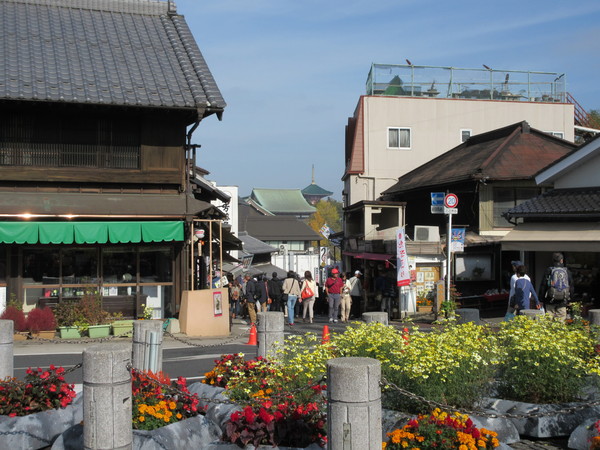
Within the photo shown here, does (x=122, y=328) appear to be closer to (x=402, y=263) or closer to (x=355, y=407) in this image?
(x=402, y=263)

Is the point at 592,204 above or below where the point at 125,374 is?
above

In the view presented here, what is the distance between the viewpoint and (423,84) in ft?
133

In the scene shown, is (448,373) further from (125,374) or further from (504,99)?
(504,99)

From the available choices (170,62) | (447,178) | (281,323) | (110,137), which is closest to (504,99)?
(447,178)

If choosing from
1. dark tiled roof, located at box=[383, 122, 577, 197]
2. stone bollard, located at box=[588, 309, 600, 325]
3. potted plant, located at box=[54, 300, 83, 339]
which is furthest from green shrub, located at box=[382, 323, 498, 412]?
dark tiled roof, located at box=[383, 122, 577, 197]

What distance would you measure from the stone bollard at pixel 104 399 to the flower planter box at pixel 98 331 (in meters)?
11.4

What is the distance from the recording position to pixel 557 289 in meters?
14.3

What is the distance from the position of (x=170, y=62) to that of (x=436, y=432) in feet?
55.1

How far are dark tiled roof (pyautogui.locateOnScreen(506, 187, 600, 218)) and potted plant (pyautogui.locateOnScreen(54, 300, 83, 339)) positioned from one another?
13.0m

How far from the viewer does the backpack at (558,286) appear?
14.3 m

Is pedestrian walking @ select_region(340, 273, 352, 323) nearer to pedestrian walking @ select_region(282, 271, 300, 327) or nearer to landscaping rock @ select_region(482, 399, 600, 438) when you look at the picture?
pedestrian walking @ select_region(282, 271, 300, 327)

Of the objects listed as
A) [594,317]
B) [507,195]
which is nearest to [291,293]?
[507,195]

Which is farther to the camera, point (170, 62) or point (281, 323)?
point (170, 62)

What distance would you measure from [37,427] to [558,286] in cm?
1062
